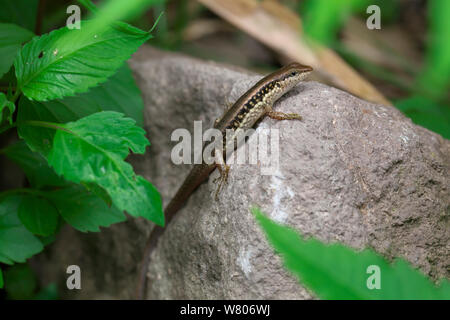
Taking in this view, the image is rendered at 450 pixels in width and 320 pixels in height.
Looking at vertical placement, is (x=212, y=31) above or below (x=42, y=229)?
above

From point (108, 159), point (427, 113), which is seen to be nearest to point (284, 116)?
point (108, 159)

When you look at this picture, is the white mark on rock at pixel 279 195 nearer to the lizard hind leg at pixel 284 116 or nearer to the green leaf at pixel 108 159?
the lizard hind leg at pixel 284 116

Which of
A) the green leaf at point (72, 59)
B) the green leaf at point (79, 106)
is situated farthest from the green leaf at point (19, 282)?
the green leaf at point (72, 59)

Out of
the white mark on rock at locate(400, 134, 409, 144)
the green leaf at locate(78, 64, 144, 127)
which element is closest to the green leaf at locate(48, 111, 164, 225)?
the green leaf at locate(78, 64, 144, 127)

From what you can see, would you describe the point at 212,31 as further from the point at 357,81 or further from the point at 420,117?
the point at 420,117
